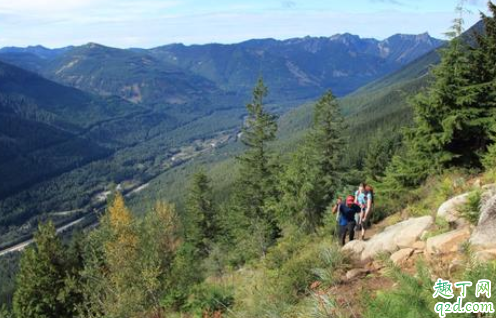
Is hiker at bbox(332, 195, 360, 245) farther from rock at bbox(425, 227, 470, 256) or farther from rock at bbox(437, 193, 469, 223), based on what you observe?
rock at bbox(425, 227, 470, 256)

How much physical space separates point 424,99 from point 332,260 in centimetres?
1253

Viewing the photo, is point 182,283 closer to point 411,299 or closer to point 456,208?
point 456,208

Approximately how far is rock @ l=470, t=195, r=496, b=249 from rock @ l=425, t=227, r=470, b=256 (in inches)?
16.0

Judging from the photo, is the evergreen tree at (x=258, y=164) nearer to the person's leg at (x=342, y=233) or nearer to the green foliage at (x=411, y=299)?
the person's leg at (x=342, y=233)

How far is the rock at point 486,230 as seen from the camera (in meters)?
9.00

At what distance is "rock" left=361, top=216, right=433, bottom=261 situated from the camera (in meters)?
12.0

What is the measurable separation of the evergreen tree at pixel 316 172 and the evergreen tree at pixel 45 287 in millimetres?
19117

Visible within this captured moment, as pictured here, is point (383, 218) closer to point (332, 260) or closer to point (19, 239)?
point (332, 260)

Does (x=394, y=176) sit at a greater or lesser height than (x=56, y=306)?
greater

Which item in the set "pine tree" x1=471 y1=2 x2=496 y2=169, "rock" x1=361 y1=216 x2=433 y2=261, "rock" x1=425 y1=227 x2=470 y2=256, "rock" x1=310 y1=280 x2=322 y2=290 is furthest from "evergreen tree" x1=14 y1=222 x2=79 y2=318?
"rock" x1=425 y1=227 x2=470 y2=256

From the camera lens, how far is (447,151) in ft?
67.4

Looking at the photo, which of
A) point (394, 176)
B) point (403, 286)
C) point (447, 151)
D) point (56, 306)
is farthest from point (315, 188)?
point (403, 286)

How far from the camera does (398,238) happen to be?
12.4 meters

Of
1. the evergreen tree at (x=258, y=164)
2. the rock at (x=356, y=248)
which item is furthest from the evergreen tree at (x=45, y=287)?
the rock at (x=356, y=248)
